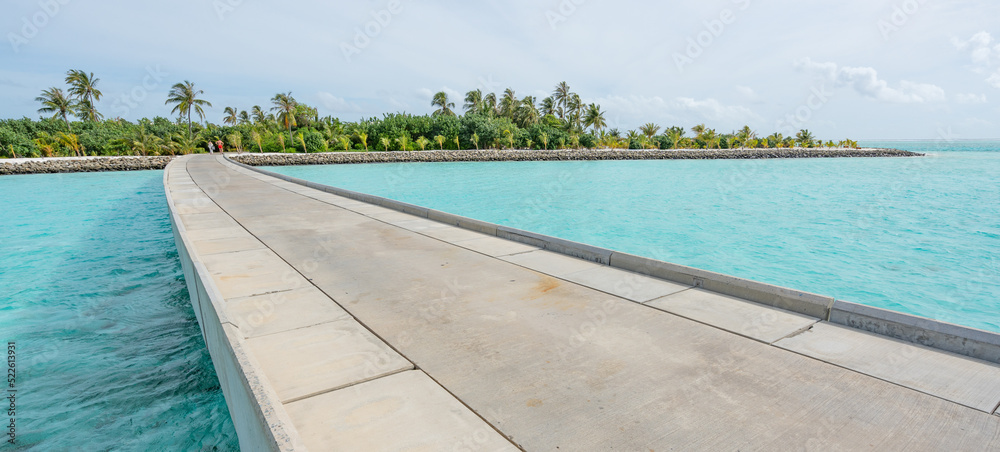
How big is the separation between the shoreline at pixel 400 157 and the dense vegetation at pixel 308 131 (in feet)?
16.2

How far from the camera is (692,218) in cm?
2242

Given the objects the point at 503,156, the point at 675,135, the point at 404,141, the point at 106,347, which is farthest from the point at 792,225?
the point at 675,135

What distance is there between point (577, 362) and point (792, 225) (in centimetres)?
2142

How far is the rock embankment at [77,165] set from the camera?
1620 inches

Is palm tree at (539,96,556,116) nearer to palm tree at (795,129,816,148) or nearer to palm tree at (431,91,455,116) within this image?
palm tree at (431,91,455,116)

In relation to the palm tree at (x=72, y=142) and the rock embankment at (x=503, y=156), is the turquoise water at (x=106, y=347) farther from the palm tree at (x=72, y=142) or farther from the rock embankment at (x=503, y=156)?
the palm tree at (x=72, y=142)

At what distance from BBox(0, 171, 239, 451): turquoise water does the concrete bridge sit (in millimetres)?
1370

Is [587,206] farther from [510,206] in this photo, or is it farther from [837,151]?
[837,151]

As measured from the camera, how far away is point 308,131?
215 ft

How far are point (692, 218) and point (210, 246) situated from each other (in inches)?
798

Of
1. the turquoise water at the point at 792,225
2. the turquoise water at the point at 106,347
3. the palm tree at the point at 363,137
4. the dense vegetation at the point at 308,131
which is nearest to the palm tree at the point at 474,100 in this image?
the dense vegetation at the point at 308,131

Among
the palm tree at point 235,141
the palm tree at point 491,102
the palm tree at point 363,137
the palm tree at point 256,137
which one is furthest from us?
the palm tree at point 491,102

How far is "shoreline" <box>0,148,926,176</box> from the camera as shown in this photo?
43.8m

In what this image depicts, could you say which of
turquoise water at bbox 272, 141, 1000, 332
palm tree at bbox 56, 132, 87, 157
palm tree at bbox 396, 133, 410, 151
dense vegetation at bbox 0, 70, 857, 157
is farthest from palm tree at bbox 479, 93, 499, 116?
palm tree at bbox 56, 132, 87, 157
